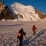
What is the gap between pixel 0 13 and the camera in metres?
123

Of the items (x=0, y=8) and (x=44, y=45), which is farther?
(x=0, y=8)

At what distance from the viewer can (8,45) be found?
1369 cm

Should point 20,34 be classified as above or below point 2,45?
above

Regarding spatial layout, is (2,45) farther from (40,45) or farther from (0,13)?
(0,13)

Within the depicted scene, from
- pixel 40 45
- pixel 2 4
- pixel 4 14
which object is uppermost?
pixel 2 4

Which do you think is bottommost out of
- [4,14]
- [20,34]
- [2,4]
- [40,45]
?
[40,45]

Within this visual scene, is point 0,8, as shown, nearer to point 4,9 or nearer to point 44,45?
point 4,9

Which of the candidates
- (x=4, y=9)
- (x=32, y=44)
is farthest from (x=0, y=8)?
(x=32, y=44)

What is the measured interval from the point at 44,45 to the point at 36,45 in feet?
2.56

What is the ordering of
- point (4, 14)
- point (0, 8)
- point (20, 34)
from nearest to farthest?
point (20, 34) < point (4, 14) < point (0, 8)

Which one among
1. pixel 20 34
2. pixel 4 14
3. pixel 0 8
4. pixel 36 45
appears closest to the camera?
pixel 20 34

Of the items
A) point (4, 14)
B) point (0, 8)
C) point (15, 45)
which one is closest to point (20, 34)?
point (15, 45)

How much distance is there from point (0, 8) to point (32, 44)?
119 meters

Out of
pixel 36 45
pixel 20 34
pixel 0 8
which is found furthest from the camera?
pixel 0 8
